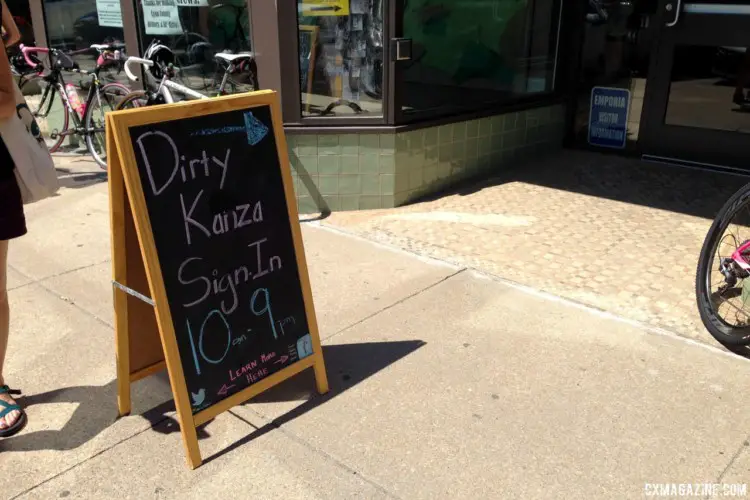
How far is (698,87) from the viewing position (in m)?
6.05

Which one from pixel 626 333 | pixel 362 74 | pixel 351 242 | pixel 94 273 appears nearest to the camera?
pixel 626 333

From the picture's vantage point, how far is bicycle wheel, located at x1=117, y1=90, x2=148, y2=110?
6.05 meters

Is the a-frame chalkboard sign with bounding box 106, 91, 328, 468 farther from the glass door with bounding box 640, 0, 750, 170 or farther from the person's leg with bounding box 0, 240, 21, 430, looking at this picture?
the glass door with bounding box 640, 0, 750, 170

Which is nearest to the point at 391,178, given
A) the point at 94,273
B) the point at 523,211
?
the point at 523,211

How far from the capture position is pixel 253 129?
272 cm

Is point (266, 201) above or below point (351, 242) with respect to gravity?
above

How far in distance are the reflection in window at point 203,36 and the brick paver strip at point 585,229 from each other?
1556 millimetres

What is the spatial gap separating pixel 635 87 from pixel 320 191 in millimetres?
3335

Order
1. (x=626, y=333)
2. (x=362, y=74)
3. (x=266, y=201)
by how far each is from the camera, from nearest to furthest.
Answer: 1. (x=266, y=201)
2. (x=626, y=333)
3. (x=362, y=74)

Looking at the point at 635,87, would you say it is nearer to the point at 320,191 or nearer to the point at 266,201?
the point at 320,191

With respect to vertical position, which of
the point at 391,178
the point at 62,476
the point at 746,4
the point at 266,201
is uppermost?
the point at 746,4

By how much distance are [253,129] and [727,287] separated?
269 centimetres

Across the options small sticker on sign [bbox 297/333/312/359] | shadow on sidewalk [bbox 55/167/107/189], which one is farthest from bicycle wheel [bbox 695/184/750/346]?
shadow on sidewalk [bbox 55/167/107/189]

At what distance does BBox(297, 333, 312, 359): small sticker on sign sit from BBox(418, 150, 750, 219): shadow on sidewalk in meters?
2.82
